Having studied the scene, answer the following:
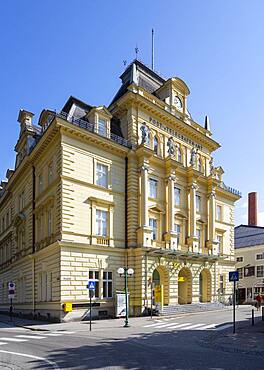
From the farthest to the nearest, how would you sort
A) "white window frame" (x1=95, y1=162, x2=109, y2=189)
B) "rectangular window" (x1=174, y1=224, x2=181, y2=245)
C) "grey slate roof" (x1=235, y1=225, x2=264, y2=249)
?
"grey slate roof" (x1=235, y1=225, x2=264, y2=249)
"rectangular window" (x1=174, y1=224, x2=181, y2=245)
"white window frame" (x1=95, y1=162, x2=109, y2=189)

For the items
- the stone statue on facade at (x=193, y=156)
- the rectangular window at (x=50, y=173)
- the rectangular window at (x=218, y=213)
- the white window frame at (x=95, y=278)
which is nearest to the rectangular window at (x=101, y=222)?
the white window frame at (x=95, y=278)

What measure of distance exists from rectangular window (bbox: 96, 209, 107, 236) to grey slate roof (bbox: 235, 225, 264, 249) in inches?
1446

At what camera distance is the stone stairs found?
33.2m

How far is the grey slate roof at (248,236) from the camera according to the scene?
63500 millimetres

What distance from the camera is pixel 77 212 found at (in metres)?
30.3

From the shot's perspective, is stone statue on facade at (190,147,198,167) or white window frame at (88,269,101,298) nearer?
white window frame at (88,269,101,298)

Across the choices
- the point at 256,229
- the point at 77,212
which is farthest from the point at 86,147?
the point at 256,229

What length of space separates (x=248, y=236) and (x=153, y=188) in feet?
115

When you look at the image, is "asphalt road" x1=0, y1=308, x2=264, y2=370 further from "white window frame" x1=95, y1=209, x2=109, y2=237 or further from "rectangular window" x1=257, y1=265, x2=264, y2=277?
"rectangular window" x1=257, y1=265, x2=264, y2=277

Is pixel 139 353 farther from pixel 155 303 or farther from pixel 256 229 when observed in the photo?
pixel 256 229

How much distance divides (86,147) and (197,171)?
1320 cm

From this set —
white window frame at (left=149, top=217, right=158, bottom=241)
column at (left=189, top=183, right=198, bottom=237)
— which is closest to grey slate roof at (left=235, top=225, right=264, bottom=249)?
column at (left=189, top=183, right=198, bottom=237)

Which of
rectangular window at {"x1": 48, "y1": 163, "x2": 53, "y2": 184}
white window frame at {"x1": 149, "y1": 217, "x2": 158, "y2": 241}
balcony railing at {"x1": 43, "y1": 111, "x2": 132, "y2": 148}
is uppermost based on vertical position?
balcony railing at {"x1": 43, "y1": 111, "x2": 132, "y2": 148}

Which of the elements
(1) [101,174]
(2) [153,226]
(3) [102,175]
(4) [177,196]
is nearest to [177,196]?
(4) [177,196]
